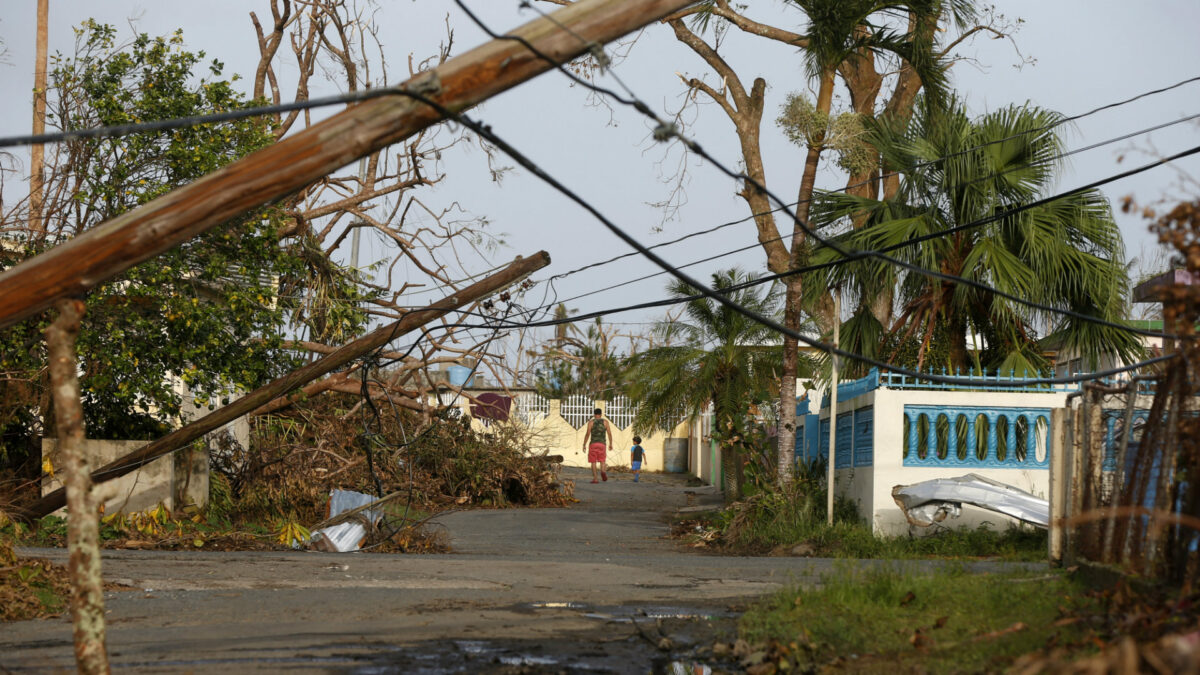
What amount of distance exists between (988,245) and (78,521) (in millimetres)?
11978

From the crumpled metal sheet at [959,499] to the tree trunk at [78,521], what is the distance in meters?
10.1

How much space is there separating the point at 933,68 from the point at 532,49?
35.1 ft

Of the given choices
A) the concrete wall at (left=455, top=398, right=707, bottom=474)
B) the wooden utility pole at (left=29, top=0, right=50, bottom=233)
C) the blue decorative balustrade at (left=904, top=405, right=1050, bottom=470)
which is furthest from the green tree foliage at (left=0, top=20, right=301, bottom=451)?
the concrete wall at (left=455, top=398, right=707, bottom=474)

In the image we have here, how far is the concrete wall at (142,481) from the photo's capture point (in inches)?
597

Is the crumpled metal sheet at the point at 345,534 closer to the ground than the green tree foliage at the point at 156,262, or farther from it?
closer to the ground

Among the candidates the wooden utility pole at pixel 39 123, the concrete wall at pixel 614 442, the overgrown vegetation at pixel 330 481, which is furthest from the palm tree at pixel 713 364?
the concrete wall at pixel 614 442

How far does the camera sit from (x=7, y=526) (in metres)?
14.2

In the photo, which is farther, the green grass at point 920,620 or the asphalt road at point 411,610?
the asphalt road at point 411,610

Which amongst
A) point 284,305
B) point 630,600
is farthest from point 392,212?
point 630,600

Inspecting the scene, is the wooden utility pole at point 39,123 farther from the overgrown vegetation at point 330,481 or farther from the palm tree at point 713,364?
the palm tree at point 713,364

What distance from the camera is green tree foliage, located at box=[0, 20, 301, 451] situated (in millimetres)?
14414

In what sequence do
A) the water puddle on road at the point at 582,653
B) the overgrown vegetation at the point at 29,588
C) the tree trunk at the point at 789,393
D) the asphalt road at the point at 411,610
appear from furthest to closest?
the tree trunk at the point at 789,393 < the overgrown vegetation at the point at 29,588 < the asphalt road at the point at 411,610 < the water puddle on road at the point at 582,653

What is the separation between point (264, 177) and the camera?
18.2 feet

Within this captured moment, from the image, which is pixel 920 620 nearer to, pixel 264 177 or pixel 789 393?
pixel 264 177
